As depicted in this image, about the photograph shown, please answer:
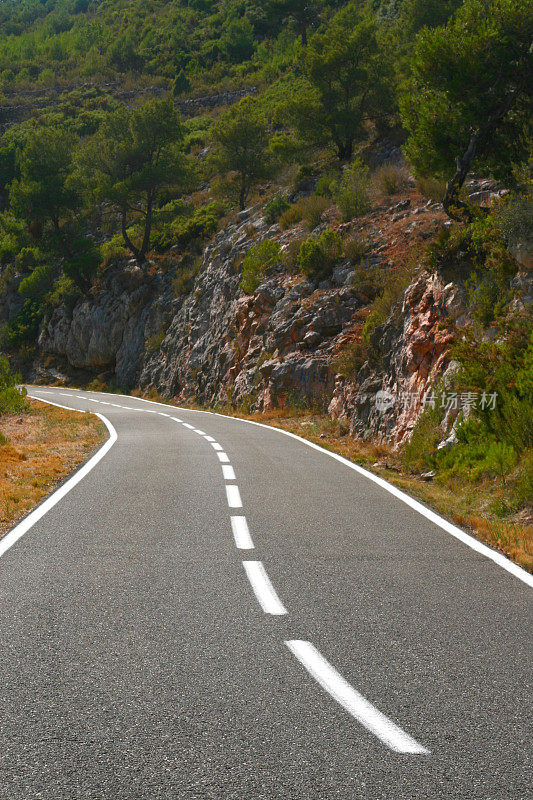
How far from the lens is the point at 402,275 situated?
18.1 meters

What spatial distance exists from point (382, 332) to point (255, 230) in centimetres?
1887

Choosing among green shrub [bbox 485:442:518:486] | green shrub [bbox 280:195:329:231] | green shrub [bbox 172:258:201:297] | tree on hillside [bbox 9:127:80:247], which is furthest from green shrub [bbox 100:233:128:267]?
green shrub [bbox 485:442:518:486]

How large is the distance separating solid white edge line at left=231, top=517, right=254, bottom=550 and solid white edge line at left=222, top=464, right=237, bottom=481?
264cm

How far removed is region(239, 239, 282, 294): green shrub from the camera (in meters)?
28.6

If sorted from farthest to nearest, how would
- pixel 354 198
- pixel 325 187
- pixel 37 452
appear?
pixel 325 187 < pixel 354 198 < pixel 37 452

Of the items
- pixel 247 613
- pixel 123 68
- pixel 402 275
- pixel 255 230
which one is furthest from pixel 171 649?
pixel 123 68

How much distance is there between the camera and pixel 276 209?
32.9 metres

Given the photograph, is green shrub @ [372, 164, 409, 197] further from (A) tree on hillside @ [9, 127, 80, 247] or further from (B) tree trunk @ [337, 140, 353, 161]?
(A) tree on hillside @ [9, 127, 80, 247]

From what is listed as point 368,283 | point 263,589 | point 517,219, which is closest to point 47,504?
point 263,589

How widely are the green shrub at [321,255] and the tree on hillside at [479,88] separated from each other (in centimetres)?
859

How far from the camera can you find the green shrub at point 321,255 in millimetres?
24062

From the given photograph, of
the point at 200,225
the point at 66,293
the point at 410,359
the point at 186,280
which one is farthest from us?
the point at 66,293

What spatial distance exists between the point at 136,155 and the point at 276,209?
1583cm

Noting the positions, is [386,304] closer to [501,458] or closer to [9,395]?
[501,458]
